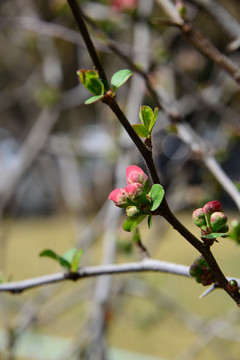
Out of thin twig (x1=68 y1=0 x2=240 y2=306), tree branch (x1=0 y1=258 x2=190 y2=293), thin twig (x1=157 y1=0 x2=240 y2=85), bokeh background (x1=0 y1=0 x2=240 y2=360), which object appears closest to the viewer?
thin twig (x1=68 y1=0 x2=240 y2=306)

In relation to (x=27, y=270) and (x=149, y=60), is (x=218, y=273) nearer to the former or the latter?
(x=149, y=60)

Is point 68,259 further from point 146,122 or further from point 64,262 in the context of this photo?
point 146,122

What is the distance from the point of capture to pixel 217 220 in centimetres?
33

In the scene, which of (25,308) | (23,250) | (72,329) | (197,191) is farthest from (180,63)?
(23,250)

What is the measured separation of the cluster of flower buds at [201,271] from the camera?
0.35 metres

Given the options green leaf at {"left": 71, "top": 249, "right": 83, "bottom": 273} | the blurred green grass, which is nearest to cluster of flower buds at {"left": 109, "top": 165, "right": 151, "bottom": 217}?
green leaf at {"left": 71, "top": 249, "right": 83, "bottom": 273}

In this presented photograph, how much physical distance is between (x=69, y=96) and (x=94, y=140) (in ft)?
5.62

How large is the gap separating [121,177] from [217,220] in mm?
789

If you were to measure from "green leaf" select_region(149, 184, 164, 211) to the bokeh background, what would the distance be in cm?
23

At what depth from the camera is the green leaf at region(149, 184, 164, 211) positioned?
29 centimetres

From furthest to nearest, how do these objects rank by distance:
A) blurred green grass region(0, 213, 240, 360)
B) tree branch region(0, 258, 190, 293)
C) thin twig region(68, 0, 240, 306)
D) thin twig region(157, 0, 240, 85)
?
1. blurred green grass region(0, 213, 240, 360)
2. thin twig region(157, 0, 240, 85)
3. tree branch region(0, 258, 190, 293)
4. thin twig region(68, 0, 240, 306)

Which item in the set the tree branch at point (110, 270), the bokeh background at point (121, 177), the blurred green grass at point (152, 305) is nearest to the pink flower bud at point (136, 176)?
the tree branch at point (110, 270)

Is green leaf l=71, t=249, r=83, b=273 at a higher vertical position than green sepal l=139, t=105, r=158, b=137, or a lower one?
lower

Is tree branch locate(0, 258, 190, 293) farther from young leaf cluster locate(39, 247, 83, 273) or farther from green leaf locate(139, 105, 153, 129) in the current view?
green leaf locate(139, 105, 153, 129)
